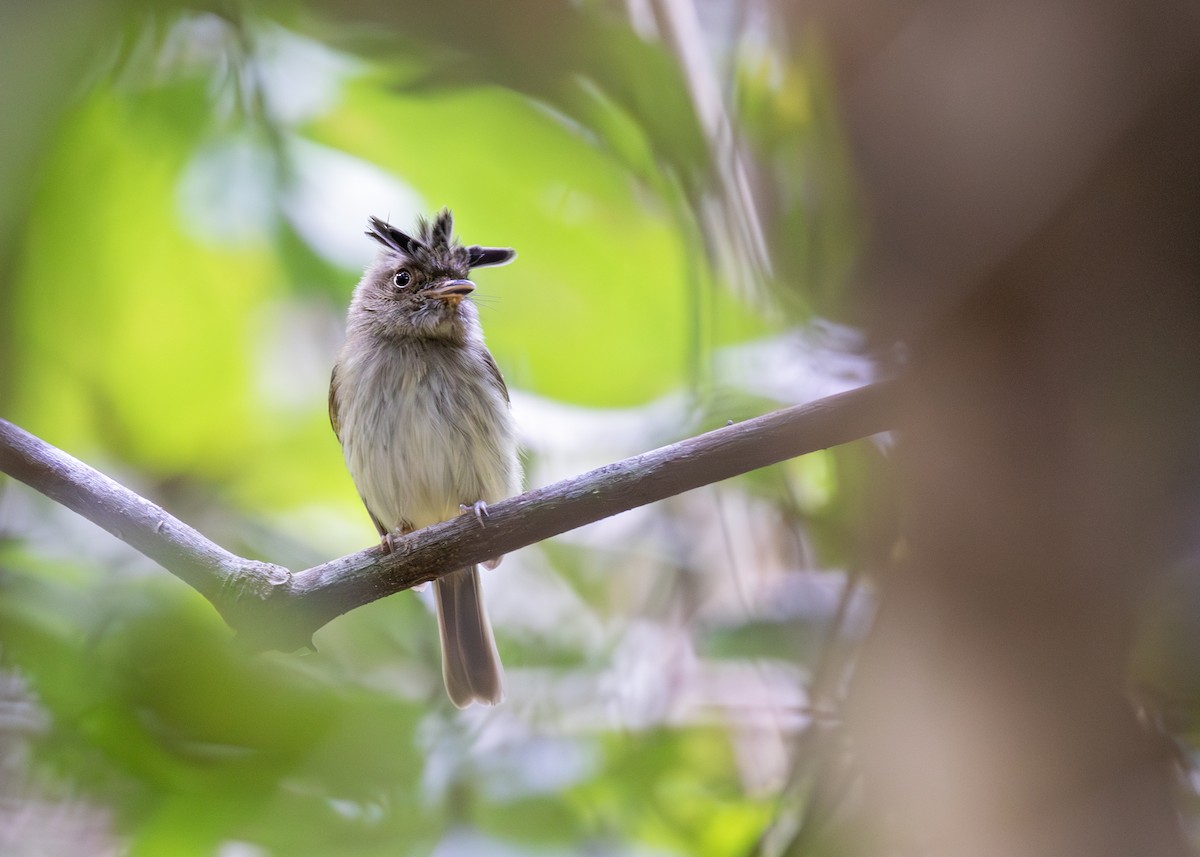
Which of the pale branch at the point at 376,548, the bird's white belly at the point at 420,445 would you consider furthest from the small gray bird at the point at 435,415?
the pale branch at the point at 376,548

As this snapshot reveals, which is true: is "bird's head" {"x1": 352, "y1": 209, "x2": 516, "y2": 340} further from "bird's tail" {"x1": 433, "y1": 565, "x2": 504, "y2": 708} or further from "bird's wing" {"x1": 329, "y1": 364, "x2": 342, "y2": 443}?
"bird's tail" {"x1": 433, "y1": 565, "x2": 504, "y2": 708}

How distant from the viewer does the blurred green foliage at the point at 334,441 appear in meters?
2.00

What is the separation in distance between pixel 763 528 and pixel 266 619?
1540mm

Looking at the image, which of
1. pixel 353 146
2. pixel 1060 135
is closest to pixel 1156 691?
pixel 1060 135

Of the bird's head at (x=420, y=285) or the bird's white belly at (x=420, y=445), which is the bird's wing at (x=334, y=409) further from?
the bird's head at (x=420, y=285)

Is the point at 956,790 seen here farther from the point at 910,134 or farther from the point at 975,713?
the point at 910,134

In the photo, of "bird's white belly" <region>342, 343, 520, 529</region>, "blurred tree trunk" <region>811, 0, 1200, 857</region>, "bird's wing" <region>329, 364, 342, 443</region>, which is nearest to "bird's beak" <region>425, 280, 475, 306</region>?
"bird's white belly" <region>342, 343, 520, 529</region>

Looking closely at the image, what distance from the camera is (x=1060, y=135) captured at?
79cm

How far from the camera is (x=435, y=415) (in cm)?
369

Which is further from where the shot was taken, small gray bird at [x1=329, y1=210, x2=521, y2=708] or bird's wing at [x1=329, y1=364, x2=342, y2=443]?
bird's wing at [x1=329, y1=364, x2=342, y2=443]

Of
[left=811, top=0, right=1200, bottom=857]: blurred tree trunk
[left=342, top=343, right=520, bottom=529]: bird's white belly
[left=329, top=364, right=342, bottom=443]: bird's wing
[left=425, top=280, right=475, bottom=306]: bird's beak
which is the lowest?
[left=811, top=0, right=1200, bottom=857]: blurred tree trunk

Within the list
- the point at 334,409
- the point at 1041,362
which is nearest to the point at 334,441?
the point at 334,409

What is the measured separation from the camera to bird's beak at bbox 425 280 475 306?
3.66m

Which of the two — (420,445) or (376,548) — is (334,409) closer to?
(420,445)
